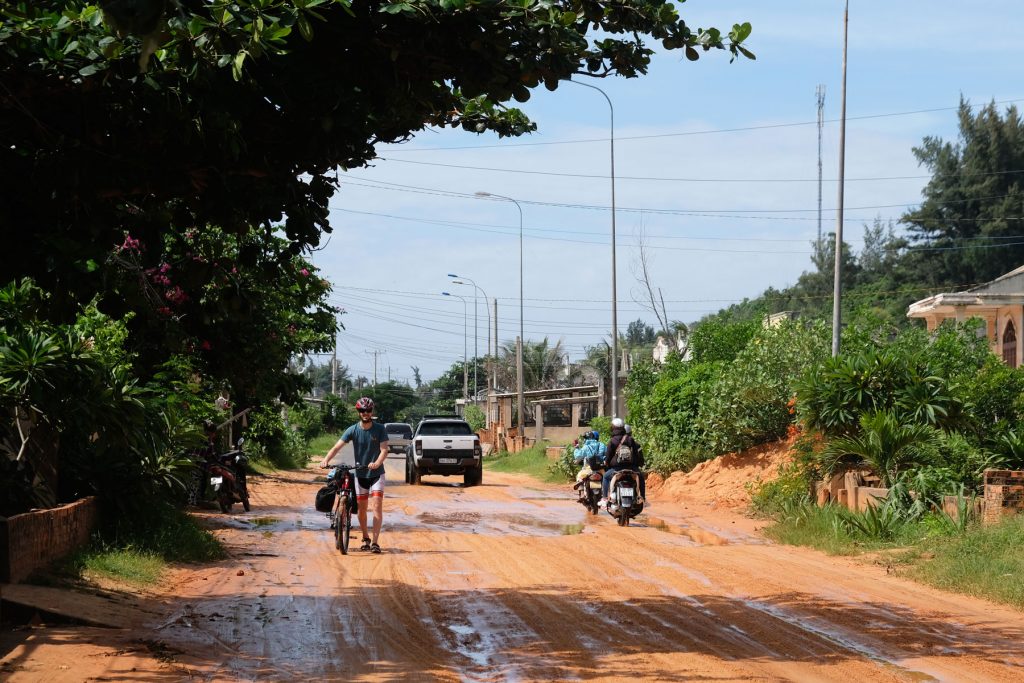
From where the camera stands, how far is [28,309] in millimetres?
8758

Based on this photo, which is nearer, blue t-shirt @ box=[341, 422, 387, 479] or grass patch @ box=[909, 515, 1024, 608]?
grass patch @ box=[909, 515, 1024, 608]

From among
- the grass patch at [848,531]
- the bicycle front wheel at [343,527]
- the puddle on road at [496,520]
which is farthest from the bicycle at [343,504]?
the grass patch at [848,531]

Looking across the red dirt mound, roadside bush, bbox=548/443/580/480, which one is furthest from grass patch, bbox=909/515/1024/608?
roadside bush, bbox=548/443/580/480

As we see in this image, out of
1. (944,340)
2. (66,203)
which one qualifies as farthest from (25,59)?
(944,340)

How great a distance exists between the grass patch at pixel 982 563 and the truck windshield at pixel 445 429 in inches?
799

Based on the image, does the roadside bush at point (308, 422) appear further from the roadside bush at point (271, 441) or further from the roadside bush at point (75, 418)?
the roadside bush at point (75, 418)

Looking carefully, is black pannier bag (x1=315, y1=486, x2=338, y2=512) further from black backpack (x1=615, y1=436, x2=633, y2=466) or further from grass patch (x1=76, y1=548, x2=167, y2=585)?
black backpack (x1=615, y1=436, x2=633, y2=466)

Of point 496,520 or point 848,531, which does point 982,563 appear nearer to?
point 848,531

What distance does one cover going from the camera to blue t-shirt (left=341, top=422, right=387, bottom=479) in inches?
574

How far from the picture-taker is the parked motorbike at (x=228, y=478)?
63.8 ft

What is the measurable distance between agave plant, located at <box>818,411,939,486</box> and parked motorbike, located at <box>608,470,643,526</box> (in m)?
3.56

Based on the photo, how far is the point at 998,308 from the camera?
3456 cm

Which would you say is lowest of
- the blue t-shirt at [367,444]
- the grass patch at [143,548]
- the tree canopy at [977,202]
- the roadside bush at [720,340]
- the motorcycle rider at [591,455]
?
the grass patch at [143,548]

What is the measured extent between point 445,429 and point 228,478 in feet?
45.2
